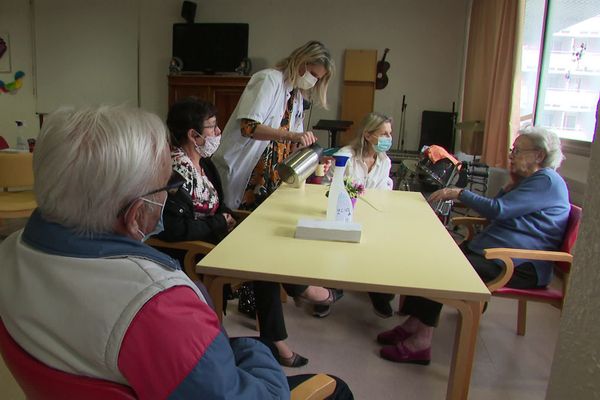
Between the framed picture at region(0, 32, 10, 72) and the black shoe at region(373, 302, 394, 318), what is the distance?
6.58m

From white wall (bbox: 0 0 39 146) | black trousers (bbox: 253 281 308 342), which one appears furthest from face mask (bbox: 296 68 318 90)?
white wall (bbox: 0 0 39 146)

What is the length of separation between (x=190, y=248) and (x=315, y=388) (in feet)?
3.40

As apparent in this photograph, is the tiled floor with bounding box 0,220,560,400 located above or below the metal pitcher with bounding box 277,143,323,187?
below

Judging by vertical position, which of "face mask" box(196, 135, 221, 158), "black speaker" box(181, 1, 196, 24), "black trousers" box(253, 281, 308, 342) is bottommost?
"black trousers" box(253, 281, 308, 342)

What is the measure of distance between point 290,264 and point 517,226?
48.2 inches

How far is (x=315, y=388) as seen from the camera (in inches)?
36.7

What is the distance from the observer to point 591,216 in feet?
1.62

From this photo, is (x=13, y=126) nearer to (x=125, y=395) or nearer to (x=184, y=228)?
(x=184, y=228)

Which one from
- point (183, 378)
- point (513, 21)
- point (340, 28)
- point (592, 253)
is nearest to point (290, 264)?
point (183, 378)

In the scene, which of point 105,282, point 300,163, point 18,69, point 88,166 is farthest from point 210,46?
point 105,282

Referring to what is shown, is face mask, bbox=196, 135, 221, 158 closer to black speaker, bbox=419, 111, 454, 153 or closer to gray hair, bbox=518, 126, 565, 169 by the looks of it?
gray hair, bbox=518, 126, 565, 169

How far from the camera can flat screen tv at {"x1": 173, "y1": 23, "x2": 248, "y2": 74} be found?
5.68 metres

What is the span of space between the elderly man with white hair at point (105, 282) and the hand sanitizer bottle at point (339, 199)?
3.10ft

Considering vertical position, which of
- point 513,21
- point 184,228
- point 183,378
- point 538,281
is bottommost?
point 538,281
